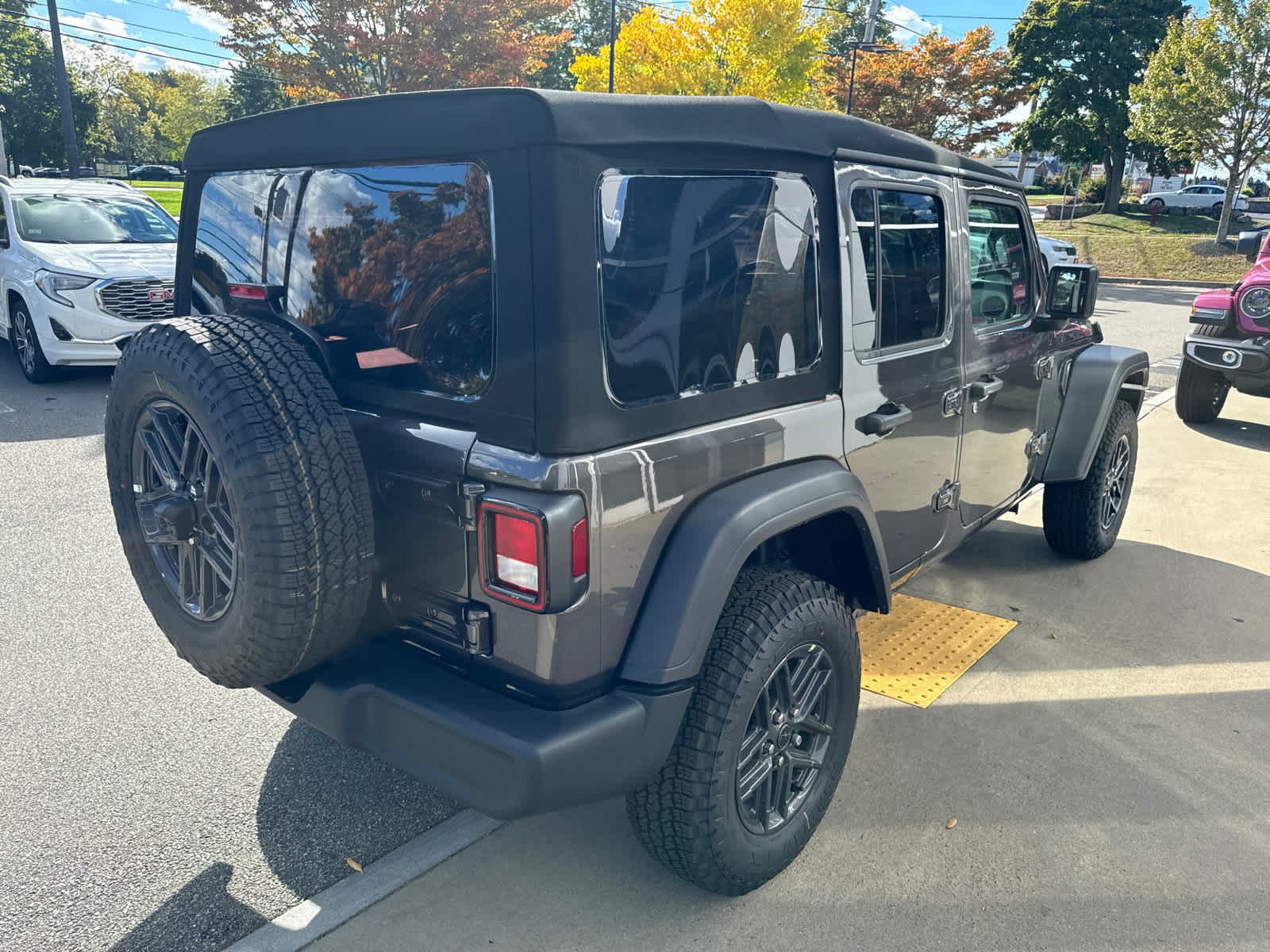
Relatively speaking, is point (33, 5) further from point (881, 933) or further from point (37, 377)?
point (881, 933)

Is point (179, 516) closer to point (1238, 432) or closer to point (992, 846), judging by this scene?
point (992, 846)

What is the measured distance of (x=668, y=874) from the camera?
8.46ft

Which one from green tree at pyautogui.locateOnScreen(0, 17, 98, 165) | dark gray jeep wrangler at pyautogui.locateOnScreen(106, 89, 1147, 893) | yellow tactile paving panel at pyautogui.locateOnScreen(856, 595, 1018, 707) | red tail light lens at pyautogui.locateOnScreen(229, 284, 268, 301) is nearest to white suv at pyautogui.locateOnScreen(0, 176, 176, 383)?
red tail light lens at pyautogui.locateOnScreen(229, 284, 268, 301)

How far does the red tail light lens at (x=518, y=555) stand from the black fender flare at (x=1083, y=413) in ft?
10.4

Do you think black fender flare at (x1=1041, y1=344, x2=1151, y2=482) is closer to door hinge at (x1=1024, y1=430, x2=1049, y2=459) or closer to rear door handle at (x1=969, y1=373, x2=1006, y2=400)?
door hinge at (x1=1024, y1=430, x2=1049, y2=459)

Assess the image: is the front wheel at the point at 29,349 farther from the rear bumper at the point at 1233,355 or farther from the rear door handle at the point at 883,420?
the rear bumper at the point at 1233,355

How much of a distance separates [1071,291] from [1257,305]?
4.91 meters

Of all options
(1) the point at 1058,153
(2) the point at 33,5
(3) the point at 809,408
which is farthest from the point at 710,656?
(2) the point at 33,5

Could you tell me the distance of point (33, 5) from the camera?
39031mm

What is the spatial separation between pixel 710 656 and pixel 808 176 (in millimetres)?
1269

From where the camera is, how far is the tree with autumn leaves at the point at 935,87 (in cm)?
2875

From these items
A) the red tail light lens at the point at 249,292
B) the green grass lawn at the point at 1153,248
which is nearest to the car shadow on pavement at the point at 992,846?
the red tail light lens at the point at 249,292

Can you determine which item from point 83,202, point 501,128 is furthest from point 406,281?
point 83,202

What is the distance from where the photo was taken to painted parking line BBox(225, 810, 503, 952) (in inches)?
91.2
